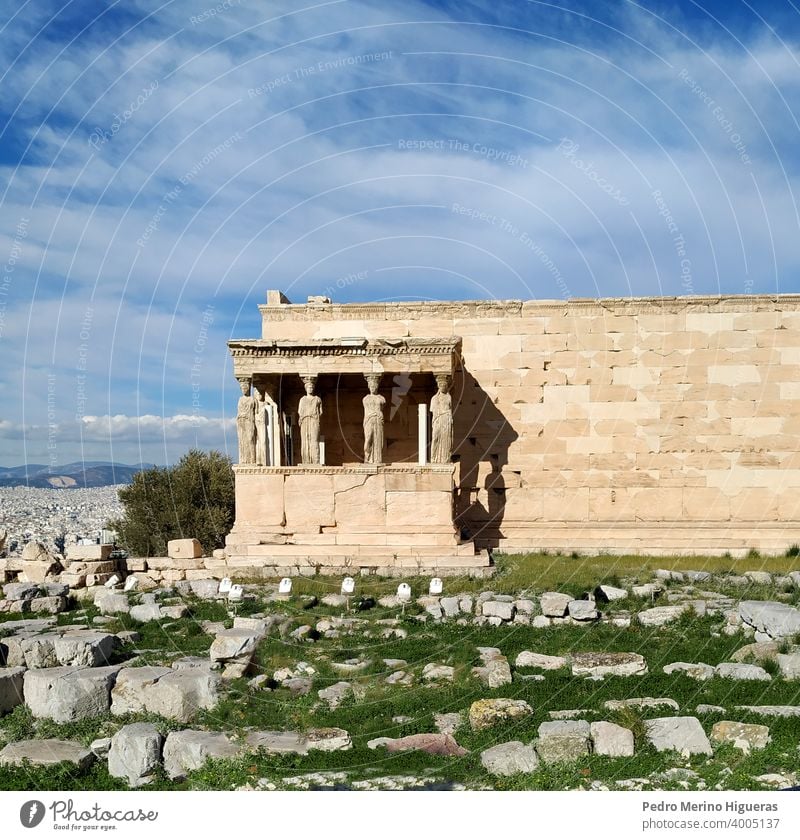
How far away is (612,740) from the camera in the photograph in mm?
6582

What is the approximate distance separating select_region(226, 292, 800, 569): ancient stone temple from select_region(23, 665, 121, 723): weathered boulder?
27.7 ft

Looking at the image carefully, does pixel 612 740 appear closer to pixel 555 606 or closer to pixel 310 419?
pixel 555 606

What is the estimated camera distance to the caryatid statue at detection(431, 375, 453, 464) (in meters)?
15.8

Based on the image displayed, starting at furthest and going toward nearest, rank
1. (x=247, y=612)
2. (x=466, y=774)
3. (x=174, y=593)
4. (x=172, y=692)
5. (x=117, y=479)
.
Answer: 1. (x=174, y=593)
2. (x=247, y=612)
3. (x=117, y=479)
4. (x=172, y=692)
5. (x=466, y=774)

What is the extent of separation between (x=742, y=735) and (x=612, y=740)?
114cm

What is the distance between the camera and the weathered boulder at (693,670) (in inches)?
332

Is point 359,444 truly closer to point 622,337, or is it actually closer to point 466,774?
point 622,337

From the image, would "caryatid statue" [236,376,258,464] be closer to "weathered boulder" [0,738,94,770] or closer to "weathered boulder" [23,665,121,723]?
"weathered boulder" [23,665,121,723]

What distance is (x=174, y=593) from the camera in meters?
14.0

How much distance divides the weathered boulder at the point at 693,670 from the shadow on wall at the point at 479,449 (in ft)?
30.0

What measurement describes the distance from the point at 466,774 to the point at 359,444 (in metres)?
12.2

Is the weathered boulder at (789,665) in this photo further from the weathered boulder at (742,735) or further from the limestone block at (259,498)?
the limestone block at (259,498)

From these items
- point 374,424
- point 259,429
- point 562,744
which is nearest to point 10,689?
point 562,744
